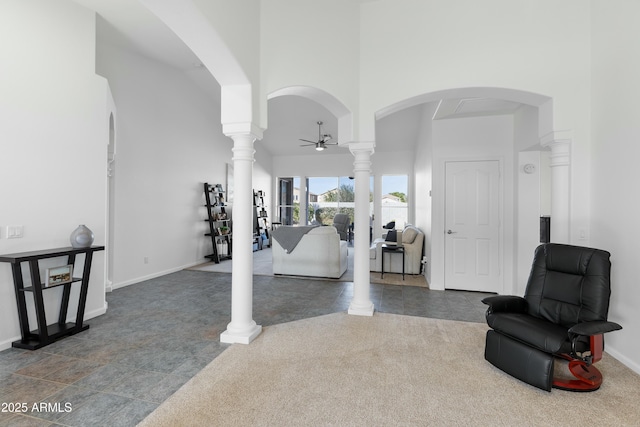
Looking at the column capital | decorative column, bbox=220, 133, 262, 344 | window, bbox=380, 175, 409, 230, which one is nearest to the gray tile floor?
decorative column, bbox=220, 133, 262, 344

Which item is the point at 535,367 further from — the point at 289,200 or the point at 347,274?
the point at 289,200

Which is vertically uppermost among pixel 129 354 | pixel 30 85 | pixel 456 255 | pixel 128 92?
pixel 128 92

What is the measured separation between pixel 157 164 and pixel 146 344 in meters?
3.75

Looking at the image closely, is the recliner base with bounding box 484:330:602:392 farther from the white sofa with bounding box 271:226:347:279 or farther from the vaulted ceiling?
the white sofa with bounding box 271:226:347:279

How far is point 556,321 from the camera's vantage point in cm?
250

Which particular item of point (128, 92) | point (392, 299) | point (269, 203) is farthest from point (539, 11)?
point (269, 203)

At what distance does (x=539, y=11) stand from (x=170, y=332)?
16.2 feet

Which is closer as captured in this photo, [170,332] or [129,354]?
[129,354]

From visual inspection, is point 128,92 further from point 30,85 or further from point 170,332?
point 170,332

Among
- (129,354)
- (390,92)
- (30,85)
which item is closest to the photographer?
(129,354)

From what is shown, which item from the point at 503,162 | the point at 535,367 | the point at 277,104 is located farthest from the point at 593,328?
the point at 277,104

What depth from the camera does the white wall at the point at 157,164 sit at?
16.1ft

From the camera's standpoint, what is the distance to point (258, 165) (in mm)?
9508

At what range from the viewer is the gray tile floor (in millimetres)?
1967
